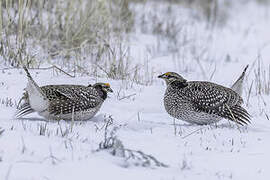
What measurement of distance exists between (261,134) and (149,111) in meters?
1.65

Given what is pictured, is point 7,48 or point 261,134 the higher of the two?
point 7,48

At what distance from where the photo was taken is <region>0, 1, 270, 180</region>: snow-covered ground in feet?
11.0

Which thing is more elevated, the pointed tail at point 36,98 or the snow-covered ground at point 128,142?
the pointed tail at point 36,98

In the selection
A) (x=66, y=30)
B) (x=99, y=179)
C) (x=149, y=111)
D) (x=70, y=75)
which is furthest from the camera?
(x=66, y=30)

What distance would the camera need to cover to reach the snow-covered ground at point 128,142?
3.34 metres

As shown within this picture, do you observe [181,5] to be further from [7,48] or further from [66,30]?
[7,48]

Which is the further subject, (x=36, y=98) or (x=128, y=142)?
(x=36, y=98)

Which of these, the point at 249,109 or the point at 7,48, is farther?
the point at 7,48

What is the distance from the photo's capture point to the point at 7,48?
754 cm

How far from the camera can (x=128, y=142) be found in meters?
4.11

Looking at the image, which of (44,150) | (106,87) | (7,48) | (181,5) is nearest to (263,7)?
(181,5)

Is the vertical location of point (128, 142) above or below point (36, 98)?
below

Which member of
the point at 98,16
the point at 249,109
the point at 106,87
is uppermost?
the point at 98,16

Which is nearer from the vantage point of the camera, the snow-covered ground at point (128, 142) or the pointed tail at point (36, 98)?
the snow-covered ground at point (128, 142)
